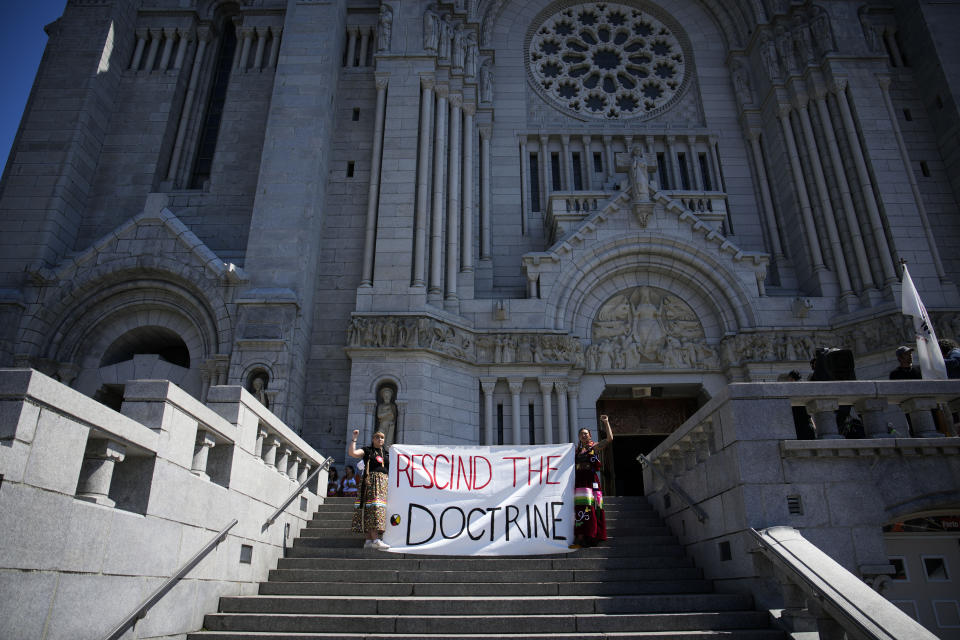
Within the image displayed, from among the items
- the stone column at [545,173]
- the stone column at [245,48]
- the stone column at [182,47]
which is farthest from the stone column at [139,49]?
the stone column at [545,173]

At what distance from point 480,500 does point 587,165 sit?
611 inches

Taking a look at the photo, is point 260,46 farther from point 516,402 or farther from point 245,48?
point 516,402

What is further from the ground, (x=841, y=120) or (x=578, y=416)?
(x=841, y=120)

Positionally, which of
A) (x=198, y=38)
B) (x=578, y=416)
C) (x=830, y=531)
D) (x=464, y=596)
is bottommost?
(x=464, y=596)

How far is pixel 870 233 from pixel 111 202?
22988 mm

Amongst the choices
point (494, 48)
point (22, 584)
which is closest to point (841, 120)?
point (494, 48)

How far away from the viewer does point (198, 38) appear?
2323cm

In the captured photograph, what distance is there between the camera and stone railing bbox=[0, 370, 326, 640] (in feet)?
15.6

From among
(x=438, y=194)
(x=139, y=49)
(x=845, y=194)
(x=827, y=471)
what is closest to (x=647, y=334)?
(x=438, y=194)

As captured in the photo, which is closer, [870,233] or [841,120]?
[870,233]

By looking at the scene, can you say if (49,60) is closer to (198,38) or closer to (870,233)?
(198,38)

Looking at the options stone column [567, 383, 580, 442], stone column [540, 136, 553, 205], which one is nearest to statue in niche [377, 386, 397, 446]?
stone column [567, 383, 580, 442]

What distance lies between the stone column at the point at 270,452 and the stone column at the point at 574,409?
31.0ft

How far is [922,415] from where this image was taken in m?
7.91
